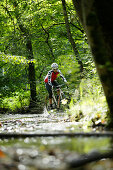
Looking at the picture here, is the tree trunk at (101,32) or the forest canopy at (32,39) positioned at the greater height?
the forest canopy at (32,39)

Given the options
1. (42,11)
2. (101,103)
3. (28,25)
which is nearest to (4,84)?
(28,25)

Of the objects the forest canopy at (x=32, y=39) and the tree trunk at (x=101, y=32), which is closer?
the tree trunk at (x=101, y=32)

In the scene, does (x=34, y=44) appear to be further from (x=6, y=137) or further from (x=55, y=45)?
(x=6, y=137)

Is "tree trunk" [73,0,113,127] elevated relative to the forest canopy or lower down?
lower down

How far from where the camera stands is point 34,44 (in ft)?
65.2

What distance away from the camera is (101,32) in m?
2.44

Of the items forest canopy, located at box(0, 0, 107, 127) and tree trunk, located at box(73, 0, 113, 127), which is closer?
tree trunk, located at box(73, 0, 113, 127)

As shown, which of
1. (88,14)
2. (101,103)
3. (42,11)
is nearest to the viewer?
(88,14)

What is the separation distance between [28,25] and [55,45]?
2845 mm

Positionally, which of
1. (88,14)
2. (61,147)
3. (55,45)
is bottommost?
(61,147)

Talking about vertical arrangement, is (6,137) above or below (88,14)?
below

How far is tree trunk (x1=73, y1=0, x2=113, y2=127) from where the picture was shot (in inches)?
91.0

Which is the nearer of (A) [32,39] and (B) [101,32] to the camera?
(B) [101,32]

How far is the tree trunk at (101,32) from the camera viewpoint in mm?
2311
